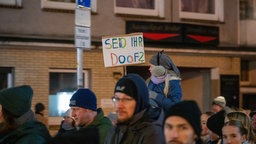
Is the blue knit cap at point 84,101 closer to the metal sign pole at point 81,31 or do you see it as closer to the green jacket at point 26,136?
the green jacket at point 26,136

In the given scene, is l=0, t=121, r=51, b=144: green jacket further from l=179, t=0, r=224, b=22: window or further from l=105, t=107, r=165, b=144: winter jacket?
l=179, t=0, r=224, b=22: window

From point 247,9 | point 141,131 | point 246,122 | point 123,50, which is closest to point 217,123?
point 246,122

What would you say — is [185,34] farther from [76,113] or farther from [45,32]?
[76,113]

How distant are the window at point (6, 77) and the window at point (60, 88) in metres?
1.24

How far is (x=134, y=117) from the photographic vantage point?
4.53m

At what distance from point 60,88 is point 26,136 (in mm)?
12835

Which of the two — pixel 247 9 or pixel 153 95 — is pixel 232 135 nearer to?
pixel 153 95

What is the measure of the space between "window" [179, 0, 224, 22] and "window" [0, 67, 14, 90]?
6010 mm

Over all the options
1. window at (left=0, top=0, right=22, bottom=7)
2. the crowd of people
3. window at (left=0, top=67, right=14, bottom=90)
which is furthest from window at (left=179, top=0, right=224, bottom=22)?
the crowd of people

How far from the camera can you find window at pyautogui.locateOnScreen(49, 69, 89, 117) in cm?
1648

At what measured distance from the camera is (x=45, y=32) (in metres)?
16.2

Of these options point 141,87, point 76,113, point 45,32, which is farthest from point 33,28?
point 141,87

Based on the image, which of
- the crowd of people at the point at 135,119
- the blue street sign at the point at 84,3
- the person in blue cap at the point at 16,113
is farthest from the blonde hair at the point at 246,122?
the blue street sign at the point at 84,3

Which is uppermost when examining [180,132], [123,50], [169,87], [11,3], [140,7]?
[140,7]
